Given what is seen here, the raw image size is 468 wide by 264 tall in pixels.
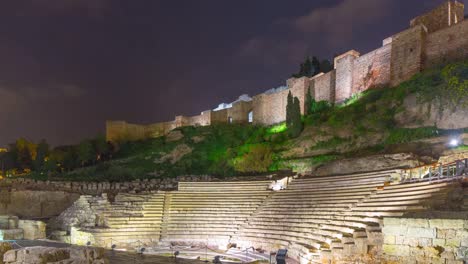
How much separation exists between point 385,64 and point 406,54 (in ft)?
7.90

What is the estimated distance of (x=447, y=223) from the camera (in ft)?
26.4

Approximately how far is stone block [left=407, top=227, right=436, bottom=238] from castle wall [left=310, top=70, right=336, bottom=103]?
28.2m

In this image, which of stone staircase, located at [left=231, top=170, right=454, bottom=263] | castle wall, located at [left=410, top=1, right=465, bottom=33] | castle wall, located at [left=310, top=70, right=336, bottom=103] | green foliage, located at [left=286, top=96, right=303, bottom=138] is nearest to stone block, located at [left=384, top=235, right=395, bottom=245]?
stone staircase, located at [left=231, top=170, right=454, bottom=263]

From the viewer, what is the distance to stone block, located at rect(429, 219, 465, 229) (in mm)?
7812

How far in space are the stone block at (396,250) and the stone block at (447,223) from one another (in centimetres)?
88

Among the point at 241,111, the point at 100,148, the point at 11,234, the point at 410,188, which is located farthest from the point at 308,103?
the point at 100,148

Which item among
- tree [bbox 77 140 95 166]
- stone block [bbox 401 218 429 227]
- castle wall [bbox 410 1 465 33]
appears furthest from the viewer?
tree [bbox 77 140 95 166]

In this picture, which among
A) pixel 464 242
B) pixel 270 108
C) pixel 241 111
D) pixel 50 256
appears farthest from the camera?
pixel 241 111

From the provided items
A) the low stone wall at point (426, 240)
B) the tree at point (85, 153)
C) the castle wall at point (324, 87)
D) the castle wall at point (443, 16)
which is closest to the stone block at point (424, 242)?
the low stone wall at point (426, 240)

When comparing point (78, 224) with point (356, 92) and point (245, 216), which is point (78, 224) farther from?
point (356, 92)

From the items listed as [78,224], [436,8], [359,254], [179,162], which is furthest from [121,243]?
[436,8]

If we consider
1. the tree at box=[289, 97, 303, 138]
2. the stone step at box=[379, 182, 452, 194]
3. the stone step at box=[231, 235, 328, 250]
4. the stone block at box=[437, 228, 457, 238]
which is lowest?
the stone step at box=[231, 235, 328, 250]

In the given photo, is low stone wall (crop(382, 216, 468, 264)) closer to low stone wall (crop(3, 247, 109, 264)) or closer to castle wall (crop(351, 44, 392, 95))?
low stone wall (crop(3, 247, 109, 264))

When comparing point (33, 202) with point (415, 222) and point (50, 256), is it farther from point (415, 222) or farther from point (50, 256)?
point (415, 222)
